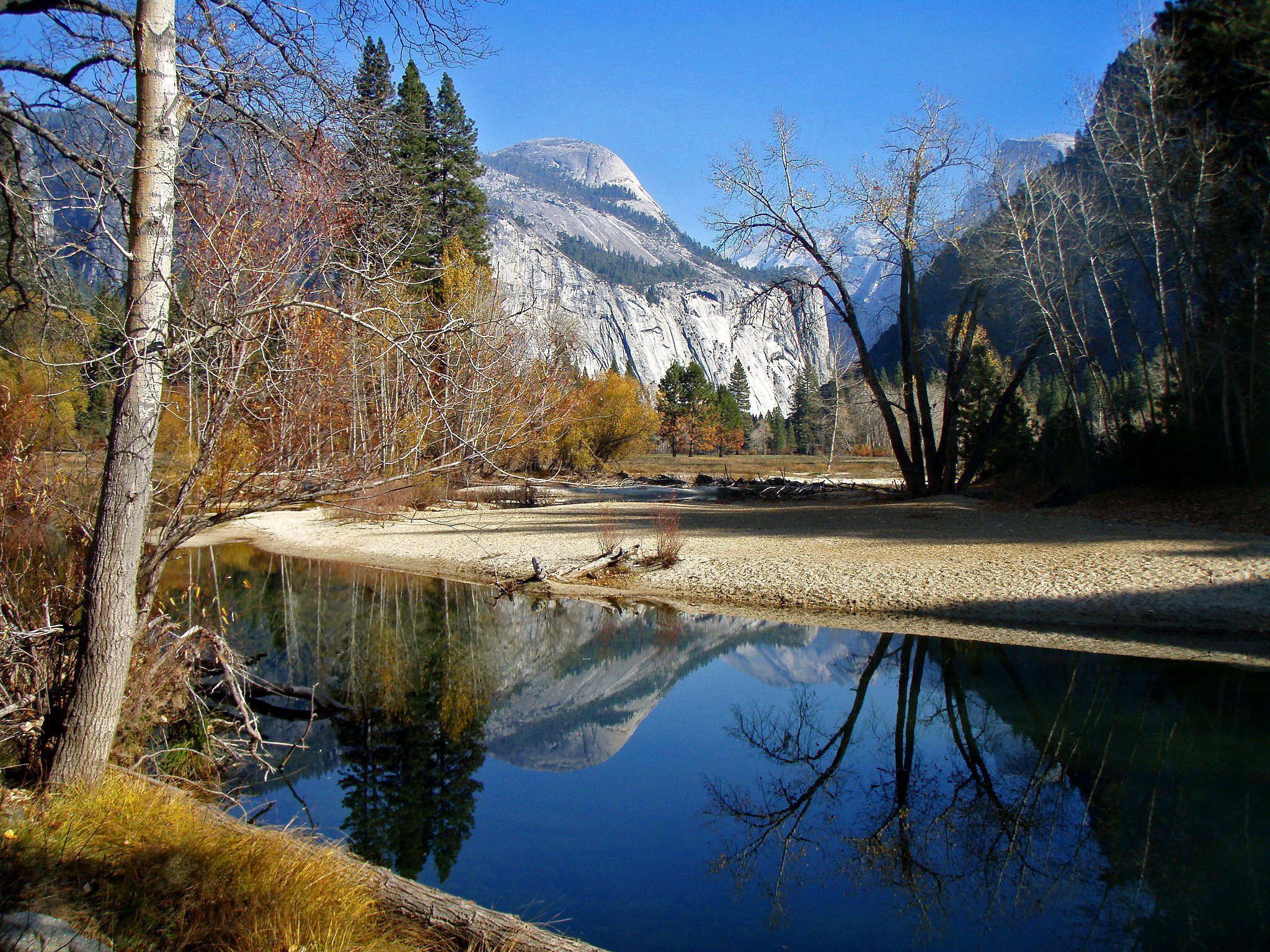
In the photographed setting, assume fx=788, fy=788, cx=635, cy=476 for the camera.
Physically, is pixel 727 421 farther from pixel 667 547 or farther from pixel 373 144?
pixel 373 144

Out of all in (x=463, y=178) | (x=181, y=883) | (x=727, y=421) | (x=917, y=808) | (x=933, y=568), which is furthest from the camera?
(x=727, y=421)

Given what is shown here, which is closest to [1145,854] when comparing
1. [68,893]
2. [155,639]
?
[68,893]

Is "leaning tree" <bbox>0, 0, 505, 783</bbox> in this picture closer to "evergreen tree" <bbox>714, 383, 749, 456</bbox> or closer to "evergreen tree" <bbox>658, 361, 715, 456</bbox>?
"evergreen tree" <bbox>658, 361, 715, 456</bbox>

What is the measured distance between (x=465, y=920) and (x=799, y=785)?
4.38 meters

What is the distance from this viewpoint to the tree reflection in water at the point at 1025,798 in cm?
506

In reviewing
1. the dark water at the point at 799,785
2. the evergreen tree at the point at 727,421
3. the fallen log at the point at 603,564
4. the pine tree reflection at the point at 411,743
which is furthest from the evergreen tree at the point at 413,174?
the evergreen tree at the point at 727,421

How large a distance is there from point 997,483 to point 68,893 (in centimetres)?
2711

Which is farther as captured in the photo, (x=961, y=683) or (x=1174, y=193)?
(x=1174, y=193)

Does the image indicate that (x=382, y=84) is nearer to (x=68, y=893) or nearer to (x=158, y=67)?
(x=158, y=67)

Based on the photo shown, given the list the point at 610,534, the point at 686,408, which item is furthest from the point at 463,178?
the point at 686,408

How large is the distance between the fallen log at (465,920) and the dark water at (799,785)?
147 cm

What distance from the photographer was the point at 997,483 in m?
26.2

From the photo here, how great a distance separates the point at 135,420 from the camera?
154 inches

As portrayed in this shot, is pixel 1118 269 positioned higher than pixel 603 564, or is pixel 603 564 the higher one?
pixel 1118 269
